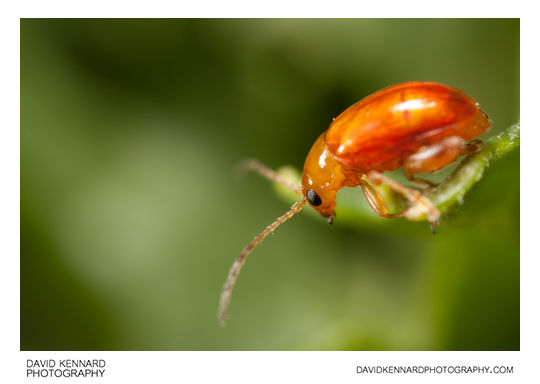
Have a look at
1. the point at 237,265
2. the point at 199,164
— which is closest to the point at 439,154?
the point at 237,265

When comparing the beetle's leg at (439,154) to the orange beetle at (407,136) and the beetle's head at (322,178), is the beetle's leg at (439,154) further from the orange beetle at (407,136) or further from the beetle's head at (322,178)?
the beetle's head at (322,178)

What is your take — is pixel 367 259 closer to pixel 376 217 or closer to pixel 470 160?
pixel 376 217

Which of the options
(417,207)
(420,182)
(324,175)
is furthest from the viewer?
(324,175)

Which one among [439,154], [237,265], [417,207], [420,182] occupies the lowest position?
[237,265]

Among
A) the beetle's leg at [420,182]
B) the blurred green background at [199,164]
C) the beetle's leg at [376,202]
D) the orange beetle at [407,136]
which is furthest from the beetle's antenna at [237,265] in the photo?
the blurred green background at [199,164]

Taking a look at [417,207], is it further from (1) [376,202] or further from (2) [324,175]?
(2) [324,175]

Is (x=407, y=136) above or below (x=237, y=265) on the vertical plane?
above

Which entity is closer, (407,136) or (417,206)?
(417,206)
